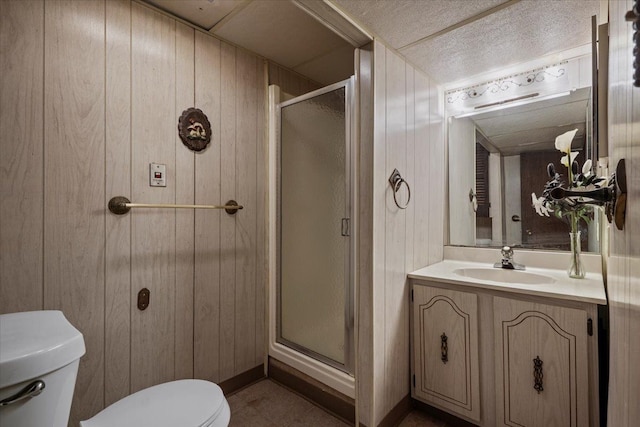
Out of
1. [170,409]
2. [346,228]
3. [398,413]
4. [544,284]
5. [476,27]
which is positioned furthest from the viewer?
[346,228]

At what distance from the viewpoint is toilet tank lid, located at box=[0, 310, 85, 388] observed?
730 mm

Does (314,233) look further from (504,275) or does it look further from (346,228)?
(504,275)

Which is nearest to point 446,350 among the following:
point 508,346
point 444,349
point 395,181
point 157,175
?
point 444,349

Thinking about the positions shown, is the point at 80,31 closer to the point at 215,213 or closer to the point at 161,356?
the point at 215,213

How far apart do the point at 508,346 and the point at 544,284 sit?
402mm

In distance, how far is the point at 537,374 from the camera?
1.35 meters

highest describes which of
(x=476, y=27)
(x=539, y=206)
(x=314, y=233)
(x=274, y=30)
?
(x=274, y=30)

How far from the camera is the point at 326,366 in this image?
72.8 inches

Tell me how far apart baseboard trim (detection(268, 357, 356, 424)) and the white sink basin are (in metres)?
1.01

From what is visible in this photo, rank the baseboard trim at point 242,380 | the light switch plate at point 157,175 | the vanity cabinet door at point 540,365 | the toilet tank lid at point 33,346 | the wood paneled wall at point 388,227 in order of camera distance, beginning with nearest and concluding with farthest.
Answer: the toilet tank lid at point 33,346 < the vanity cabinet door at point 540,365 < the wood paneled wall at point 388,227 < the light switch plate at point 157,175 < the baseboard trim at point 242,380

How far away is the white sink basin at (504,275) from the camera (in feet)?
5.48

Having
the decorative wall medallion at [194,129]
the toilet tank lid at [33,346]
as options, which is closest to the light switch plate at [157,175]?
the decorative wall medallion at [194,129]

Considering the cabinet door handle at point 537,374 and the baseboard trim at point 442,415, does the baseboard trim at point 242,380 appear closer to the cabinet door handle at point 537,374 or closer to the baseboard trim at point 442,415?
the baseboard trim at point 442,415

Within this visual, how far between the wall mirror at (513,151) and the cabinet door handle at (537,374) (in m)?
A: 0.76
